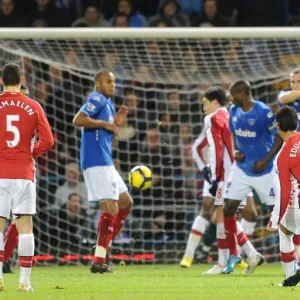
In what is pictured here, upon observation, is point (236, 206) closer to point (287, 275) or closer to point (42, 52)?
point (287, 275)

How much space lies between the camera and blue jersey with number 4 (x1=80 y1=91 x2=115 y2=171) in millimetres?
10695

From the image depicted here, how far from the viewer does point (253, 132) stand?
35.5 ft

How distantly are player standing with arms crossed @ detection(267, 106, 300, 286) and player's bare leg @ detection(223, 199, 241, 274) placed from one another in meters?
2.39

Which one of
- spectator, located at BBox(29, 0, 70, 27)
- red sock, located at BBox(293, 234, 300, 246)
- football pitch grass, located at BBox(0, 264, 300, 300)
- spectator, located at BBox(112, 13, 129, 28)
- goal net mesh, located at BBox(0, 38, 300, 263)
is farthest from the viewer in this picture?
spectator, located at BBox(29, 0, 70, 27)

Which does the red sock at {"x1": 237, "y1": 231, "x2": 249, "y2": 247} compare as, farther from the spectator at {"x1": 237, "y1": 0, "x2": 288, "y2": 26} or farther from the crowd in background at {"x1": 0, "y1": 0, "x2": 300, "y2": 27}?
the spectator at {"x1": 237, "y1": 0, "x2": 288, "y2": 26}

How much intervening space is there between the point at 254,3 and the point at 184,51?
1.68 meters

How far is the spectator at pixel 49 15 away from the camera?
1567cm

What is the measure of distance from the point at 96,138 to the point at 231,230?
5.36 feet

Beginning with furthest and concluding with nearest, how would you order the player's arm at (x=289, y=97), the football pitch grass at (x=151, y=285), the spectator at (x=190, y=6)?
1. the spectator at (x=190, y=6)
2. the player's arm at (x=289, y=97)
3. the football pitch grass at (x=151, y=285)

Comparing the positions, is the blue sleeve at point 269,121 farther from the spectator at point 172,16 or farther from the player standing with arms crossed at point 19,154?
the spectator at point 172,16

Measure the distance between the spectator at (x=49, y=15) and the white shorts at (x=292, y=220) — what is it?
811 cm

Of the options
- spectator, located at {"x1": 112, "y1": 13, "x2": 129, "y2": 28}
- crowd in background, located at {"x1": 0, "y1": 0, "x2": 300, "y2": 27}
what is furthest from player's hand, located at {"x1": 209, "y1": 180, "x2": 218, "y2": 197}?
spectator, located at {"x1": 112, "y1": 13, "x2": 129, "y2": 28}

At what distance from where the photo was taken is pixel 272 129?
1083 centimetres

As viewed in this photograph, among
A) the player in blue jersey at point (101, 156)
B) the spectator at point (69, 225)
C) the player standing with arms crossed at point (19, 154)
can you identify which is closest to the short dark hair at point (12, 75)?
the player standing with arms crossed at point (19, 154)
